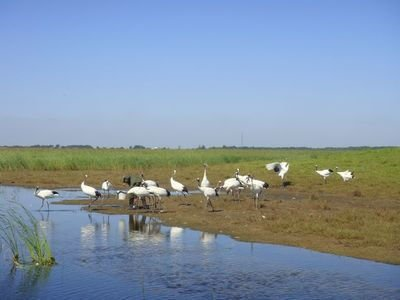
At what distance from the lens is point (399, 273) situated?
1439 centimetres

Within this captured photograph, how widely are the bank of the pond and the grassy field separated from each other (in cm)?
3

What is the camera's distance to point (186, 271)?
14.4 m

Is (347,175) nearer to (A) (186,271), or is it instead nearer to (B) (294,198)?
(B) (294,198)

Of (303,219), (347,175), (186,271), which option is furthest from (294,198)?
(186,271)

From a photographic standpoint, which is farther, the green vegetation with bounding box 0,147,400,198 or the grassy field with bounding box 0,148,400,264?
the green vegetation with bounding box 0,147,400,198

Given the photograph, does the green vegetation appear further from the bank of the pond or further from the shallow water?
the shallow water

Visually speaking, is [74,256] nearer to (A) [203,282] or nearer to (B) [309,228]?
(A) [203,282]

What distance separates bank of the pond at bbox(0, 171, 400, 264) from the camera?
17703 millimetres

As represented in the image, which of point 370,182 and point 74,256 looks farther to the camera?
point 370,182

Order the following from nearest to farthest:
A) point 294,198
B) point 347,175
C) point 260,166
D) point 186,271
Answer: point 186,271 < point 294,198 < point 347,175 < point 260,166

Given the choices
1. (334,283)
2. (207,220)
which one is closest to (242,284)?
(334,283)

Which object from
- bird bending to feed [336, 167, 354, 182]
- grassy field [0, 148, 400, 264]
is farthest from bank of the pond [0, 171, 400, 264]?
bird bending to feed [336, 167, 354, 182]

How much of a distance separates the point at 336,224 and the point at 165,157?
39123 millimetres

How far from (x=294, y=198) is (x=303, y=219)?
966 centimetres
